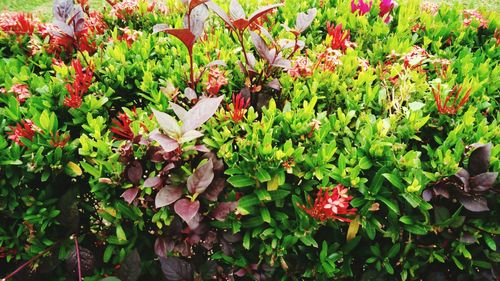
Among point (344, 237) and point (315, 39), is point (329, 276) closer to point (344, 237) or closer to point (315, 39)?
point (344, 237)

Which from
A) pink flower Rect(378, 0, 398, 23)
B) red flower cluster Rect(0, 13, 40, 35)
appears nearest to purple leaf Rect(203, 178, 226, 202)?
red flower cluster Rect(0, 13, 40, 35)

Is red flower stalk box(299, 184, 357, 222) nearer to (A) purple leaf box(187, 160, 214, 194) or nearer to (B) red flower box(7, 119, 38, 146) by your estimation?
(A) purple leaf box(187, 160, 214, 194)

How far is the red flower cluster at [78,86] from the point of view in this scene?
198 cm

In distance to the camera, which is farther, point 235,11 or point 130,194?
point 235,11

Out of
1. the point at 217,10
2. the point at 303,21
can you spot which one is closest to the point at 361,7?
the point at 303,21

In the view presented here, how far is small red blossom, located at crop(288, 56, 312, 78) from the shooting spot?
2.19 metres

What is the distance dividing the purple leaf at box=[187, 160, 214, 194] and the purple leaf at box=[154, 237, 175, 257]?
29 centimetres

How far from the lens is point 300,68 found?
221cm

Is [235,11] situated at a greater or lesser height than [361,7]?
greater

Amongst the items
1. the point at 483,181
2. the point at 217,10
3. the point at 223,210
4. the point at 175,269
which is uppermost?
the point at 217,10

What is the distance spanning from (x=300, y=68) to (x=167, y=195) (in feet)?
3.23

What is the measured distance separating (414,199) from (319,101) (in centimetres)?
75

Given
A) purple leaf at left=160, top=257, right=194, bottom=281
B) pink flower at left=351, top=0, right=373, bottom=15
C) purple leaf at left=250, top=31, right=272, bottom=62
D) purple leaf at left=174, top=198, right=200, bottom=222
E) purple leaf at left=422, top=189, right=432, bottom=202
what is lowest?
purple leaf at left=160, top=257, right=194, bottom=281

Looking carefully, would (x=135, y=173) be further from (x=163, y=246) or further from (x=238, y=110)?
(x=238, y=110)
